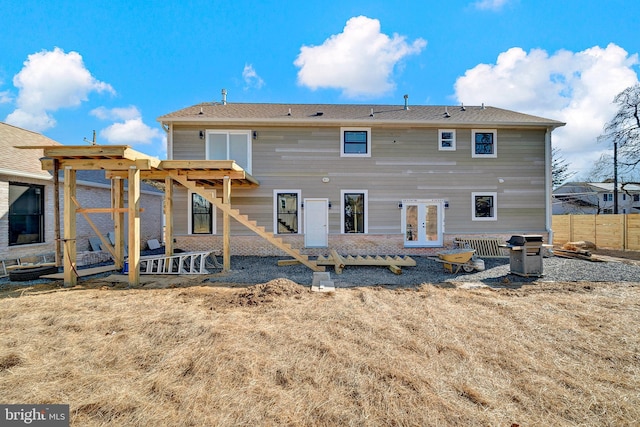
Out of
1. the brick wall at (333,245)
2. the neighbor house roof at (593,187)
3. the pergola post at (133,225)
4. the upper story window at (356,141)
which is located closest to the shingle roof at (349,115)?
the upper story window at (356,141)

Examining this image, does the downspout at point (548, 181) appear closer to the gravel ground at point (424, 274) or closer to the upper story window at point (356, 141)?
the gravel ground at point (424, 274)

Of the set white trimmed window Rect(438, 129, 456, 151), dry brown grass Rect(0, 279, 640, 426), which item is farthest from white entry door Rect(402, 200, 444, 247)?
dry brown grass Rect(0, 279, 640, 426)

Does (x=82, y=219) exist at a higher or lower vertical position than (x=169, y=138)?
lower

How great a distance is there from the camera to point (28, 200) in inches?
334

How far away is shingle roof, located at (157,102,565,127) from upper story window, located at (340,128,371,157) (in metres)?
0.36

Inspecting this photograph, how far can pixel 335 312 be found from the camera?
478 cm

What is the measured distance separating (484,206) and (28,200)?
54.5 ft

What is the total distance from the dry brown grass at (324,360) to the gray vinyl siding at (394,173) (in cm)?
Answer: 598

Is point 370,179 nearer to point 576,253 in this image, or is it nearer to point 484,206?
point 484,206

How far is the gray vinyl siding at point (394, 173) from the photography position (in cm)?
1100

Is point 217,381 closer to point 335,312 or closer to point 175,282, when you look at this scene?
point 335,312

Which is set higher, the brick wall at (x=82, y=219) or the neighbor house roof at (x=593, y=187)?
the neighbor house roof at (x=593, y=187)

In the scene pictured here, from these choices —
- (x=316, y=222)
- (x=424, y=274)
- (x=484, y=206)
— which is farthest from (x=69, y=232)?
(x=484, y=206)

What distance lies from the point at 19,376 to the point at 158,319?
1653 mm
